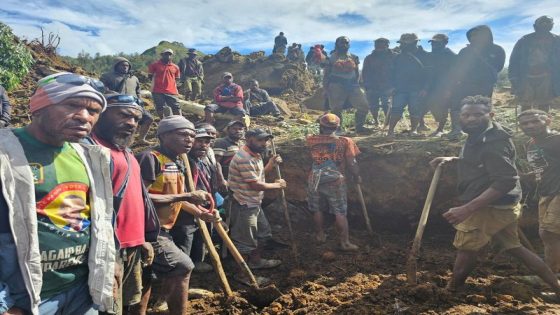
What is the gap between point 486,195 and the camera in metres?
3.47

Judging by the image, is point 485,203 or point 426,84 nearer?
point 485,203

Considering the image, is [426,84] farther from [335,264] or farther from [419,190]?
[335,264]

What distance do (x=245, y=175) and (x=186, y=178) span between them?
45.6 inches

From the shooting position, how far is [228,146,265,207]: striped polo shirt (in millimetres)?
4762

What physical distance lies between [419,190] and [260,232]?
2781 mm

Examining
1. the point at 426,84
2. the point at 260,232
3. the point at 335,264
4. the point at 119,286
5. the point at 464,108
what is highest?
the point at 426,84

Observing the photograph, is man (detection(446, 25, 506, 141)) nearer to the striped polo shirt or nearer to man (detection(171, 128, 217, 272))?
the striped polo shirt

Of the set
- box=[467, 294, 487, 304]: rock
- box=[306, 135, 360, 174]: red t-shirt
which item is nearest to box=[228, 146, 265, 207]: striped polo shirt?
box=[306, 135, 360, 174]: red t-shirt

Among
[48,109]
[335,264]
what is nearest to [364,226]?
[335,264]

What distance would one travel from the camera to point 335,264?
5.05 meters

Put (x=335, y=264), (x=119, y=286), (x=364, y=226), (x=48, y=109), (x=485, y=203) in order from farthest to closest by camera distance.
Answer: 1. (x=364, y=226)
2. (x=335, y=264)
3. (x=485, y=203)
4. (x=119, y=286)
5. (x=48, y=109)

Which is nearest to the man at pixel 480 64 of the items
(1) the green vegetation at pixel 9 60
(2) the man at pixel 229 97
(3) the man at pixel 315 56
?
(2) the man at pixel 229 97

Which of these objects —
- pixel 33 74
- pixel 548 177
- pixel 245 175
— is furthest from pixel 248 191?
pixel 33 74

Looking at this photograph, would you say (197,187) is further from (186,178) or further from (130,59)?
(130,59)
